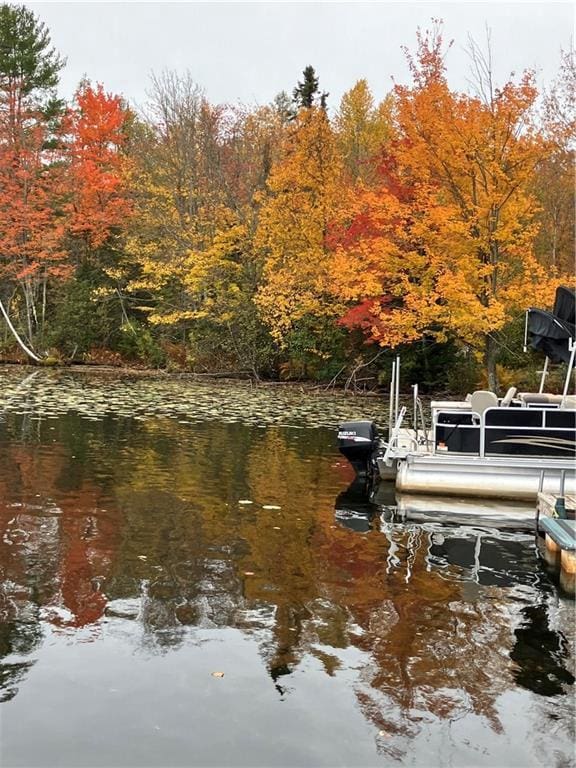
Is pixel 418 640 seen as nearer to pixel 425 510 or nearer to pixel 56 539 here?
pixel 56 539

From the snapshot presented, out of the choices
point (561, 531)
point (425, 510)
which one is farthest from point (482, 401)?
point (561, 531)

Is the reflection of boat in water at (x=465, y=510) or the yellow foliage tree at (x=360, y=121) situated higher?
the yellow foliage tree at (x=360, y=121)

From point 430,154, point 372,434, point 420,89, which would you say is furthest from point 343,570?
point 420,89

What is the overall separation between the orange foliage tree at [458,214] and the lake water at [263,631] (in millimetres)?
9618

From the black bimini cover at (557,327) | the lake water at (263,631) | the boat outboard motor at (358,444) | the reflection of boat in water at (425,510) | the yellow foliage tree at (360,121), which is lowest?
the lake water at (263,631)

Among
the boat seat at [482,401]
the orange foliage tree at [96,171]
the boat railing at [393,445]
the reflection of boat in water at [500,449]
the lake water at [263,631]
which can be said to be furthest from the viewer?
the orange foliage tree at [96,171]

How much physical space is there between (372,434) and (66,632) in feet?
22.5

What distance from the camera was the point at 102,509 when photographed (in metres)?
9.54

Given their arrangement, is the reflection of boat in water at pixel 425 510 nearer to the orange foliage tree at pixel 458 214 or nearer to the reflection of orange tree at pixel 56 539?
the reflection of orange tree at pixel 56 539

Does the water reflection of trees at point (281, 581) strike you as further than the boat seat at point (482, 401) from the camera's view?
No

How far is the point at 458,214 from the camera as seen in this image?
19.2m

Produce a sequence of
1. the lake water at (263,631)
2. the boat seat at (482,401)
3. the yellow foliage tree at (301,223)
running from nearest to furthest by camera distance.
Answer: the lake water at (263,631) < the boat seat at (482,401) < the yellow foliage tree at (301,223)

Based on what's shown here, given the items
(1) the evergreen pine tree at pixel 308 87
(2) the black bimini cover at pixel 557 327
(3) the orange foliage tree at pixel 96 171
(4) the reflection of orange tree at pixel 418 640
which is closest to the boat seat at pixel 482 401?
(2) the black bimini cover at pixel 557 327

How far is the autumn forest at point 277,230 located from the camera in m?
19.3
